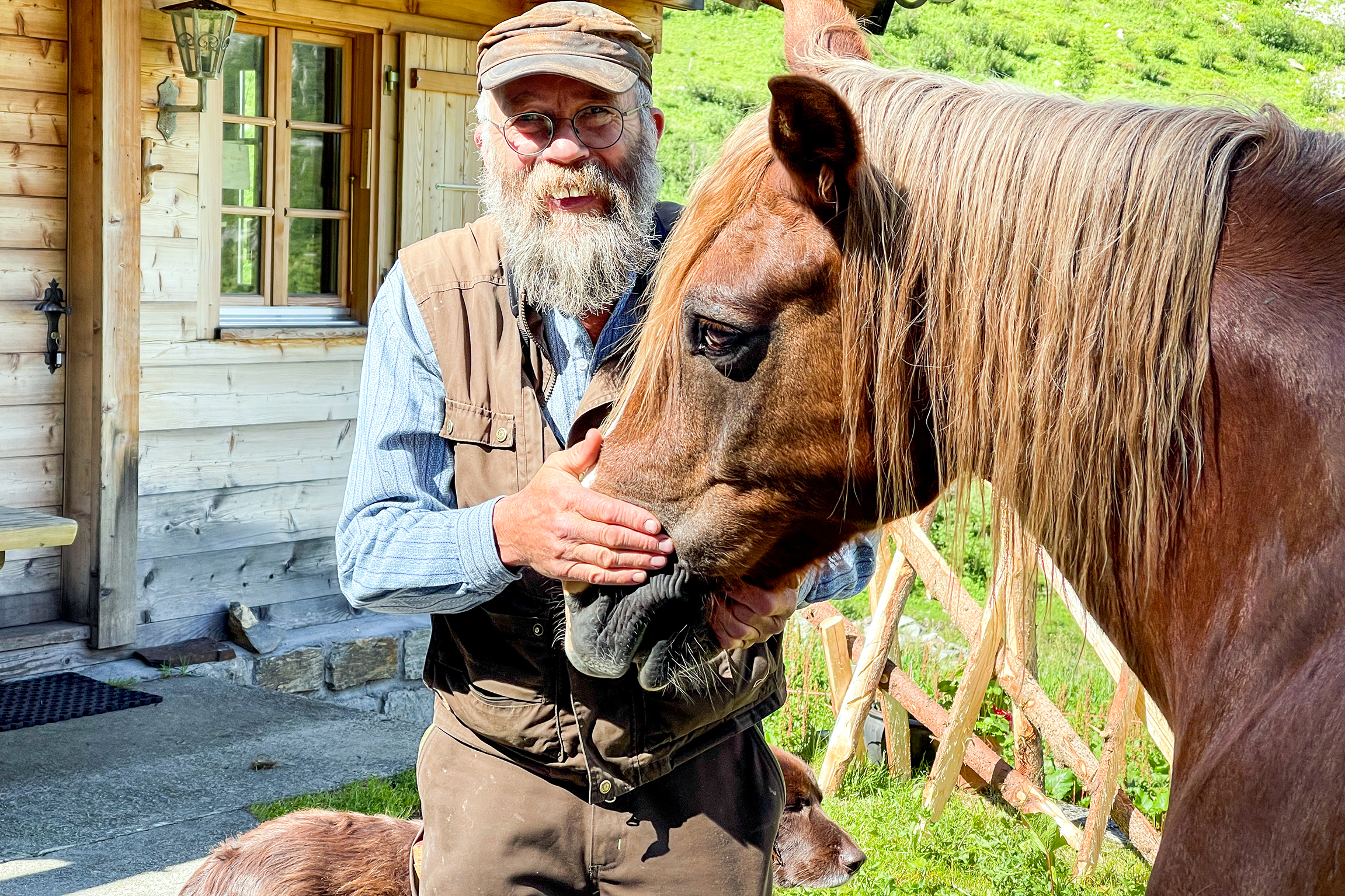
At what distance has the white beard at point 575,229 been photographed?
2.07 m

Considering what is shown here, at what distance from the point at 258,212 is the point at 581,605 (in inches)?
194

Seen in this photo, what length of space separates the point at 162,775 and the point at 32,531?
1.09 meters

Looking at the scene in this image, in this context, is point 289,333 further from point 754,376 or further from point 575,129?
point 754,376

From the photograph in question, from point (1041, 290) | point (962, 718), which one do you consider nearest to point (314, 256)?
point (962, 718)

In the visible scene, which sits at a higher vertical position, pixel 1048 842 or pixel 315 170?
pixel 315 170

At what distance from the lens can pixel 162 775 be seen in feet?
14.7

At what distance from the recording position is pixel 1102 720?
17.1ft

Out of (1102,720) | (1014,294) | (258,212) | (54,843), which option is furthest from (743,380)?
(258,212)

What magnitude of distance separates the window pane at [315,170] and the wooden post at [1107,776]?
4575mm

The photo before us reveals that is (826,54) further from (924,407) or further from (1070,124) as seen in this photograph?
(924,407)

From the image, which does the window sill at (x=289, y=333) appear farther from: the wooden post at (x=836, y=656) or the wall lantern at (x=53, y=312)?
the wooden post at (x=836, y=656)

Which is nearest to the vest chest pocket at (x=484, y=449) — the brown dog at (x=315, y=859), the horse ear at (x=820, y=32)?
the horse ear at (x=820, y=32)

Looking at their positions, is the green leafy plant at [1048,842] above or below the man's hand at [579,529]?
below

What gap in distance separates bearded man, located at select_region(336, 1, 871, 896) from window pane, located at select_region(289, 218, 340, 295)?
4.47 m
